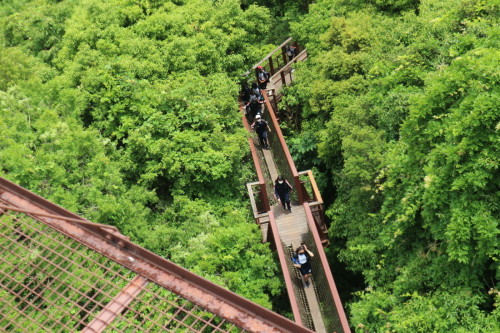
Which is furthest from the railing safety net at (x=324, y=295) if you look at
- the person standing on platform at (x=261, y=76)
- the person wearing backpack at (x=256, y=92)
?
the person standing on platform at (x=261, y=76)

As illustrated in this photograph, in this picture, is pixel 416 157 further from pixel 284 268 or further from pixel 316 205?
pixel 316 205

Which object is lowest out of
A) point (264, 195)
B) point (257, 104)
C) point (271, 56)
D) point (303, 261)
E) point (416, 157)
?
point (303, 261)

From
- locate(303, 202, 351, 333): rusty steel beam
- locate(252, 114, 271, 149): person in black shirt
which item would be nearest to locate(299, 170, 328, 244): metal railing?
locate(303, 202, 351, 333): rusty steel beam

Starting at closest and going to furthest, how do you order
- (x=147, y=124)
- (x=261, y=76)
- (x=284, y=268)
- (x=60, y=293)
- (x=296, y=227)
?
(x=60, y=293) → (x=284, y=268) → (x=296, y=227) → (x=147, y=124) → (x=261, y=76)

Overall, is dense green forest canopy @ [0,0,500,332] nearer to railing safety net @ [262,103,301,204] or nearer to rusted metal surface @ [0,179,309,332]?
railing safety net @ [262,103,301,204]

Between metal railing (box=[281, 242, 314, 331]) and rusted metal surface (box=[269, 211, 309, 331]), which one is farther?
metal railing (box=[281, 242, 314, 331])

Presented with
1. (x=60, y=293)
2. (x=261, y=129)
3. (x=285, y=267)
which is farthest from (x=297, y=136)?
(x=60, y=293)

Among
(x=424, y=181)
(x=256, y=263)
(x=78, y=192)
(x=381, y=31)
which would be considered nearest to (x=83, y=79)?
(x=78, y=192)
